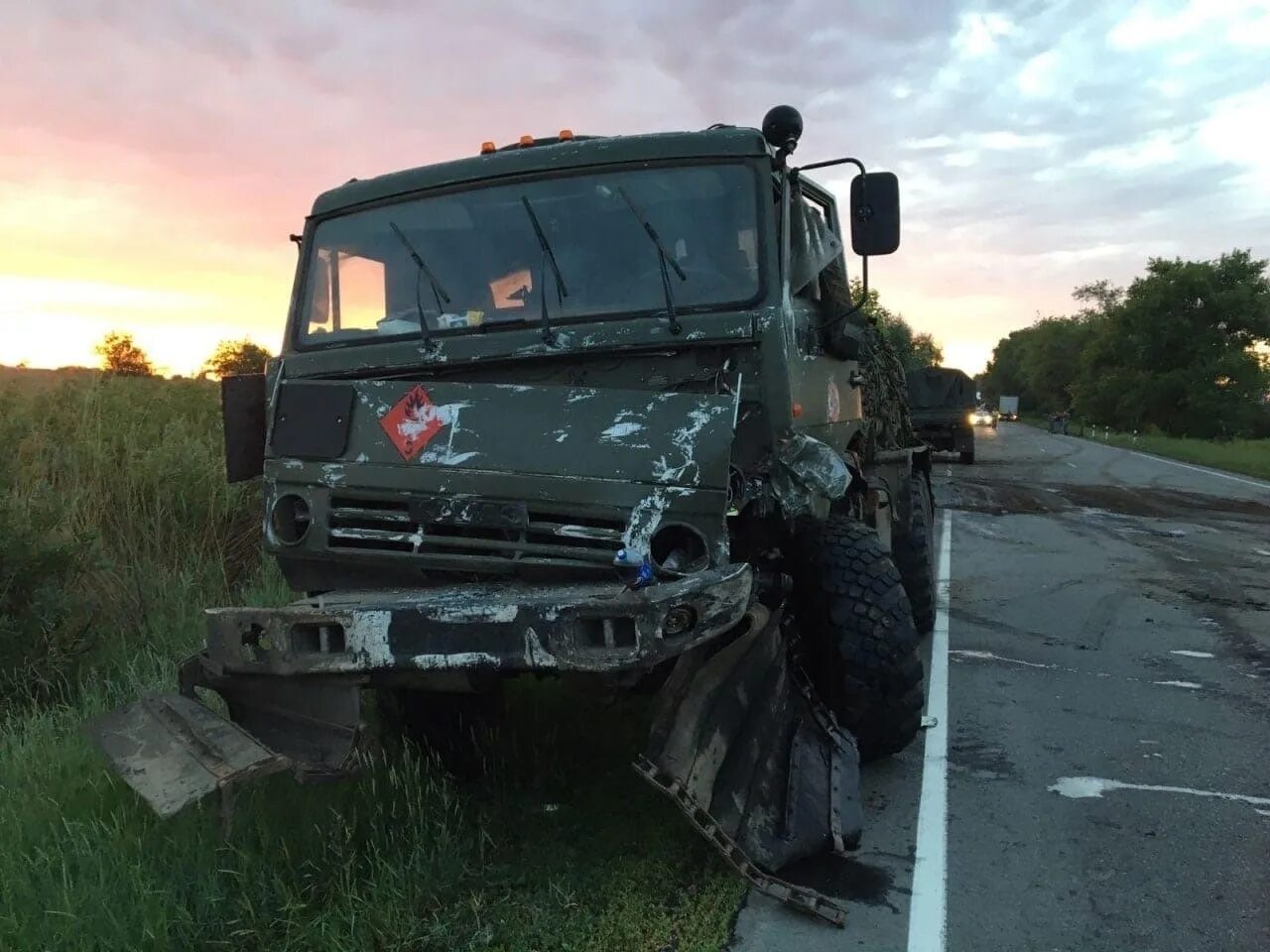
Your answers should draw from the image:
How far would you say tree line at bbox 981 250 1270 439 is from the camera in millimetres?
57625

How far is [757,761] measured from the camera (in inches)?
140

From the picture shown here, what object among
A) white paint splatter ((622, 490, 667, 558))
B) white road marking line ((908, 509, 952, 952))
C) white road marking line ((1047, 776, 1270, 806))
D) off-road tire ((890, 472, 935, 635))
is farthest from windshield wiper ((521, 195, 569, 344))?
off-road tire ((890, 472, 935, 635))

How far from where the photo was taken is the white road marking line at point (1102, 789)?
427 cm

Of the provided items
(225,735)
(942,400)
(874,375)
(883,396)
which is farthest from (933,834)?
(942,400)

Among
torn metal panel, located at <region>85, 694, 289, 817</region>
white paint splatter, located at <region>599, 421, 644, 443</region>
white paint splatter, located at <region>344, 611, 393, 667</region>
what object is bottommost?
torn metal panel, located at <region>85, 694, 289, 817</region>

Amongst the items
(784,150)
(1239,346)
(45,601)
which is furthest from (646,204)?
(1239,346)

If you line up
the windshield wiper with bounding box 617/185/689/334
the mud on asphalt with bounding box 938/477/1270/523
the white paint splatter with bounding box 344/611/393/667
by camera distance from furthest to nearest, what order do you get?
the mud on asphalt with bounding box 938/477/1270/523
the windshield wiper with bounding box 617/185/689/334
the white paint splatter with bounding box 344/611/393/667

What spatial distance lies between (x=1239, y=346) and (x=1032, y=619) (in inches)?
2422

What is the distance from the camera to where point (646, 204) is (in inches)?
161

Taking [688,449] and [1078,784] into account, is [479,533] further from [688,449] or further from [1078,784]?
[1078,784]

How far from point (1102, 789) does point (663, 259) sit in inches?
116

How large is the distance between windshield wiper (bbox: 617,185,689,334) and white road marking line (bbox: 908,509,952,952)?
2199 millimetres

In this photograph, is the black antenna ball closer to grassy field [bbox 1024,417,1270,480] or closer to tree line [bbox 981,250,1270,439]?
grassy field [bbox 1024,417,1270,480]

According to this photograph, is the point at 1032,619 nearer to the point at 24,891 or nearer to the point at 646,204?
the point at 646,204
